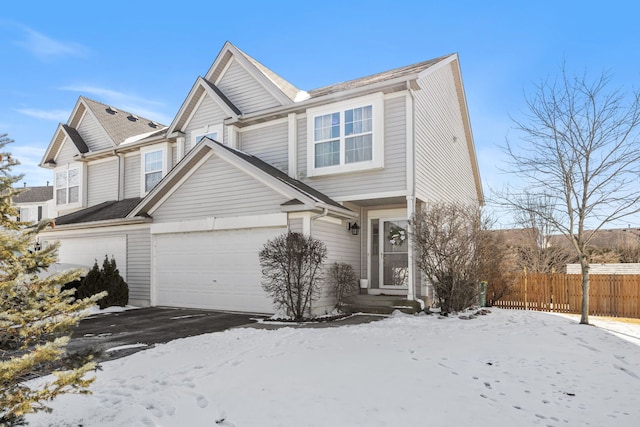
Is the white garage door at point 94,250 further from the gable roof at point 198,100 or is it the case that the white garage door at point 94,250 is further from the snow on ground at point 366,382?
the snow on ground at point 366,382

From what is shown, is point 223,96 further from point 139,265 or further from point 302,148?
point 139,265

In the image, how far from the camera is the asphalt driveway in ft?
→ 24.4

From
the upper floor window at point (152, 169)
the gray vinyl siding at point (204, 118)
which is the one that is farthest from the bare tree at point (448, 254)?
the upper floor window at point (152, 169)

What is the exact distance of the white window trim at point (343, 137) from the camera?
11.2 metres

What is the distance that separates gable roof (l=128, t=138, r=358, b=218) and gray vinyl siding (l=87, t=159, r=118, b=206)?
5198 mm

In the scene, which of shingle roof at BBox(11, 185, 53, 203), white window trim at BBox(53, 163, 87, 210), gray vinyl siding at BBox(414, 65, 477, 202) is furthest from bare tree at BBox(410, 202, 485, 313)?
shingle roof at BBox(11, 185, 53, 203)

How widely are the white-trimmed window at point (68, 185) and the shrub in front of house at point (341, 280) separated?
1358 cm

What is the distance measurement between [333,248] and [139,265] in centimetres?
702

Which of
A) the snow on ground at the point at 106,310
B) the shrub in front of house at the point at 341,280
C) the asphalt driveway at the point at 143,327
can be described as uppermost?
the shrub in front of house at the point at 341,280

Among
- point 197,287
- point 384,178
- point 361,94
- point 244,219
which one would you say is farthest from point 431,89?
point 197,287

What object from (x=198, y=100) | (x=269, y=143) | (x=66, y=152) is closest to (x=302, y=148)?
(x=269, y=143)

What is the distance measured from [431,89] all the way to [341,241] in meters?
5.60

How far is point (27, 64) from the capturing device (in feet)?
38.2

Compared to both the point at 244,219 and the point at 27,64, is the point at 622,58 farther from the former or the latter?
the point at 27,64
